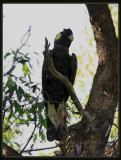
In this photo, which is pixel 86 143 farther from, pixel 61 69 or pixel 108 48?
pixel 108 48

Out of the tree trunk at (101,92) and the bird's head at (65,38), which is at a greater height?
the bird's head at (65,38)

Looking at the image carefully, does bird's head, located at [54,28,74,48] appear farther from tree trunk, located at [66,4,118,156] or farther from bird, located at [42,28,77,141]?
tree trunk, located at [66,4,118,156]

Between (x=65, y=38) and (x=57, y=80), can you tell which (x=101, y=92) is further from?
(x=65, y=38)

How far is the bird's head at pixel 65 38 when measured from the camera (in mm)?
3172

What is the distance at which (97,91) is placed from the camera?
2893 millimetres

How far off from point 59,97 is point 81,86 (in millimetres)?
854

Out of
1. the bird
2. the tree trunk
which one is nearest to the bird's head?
the bird

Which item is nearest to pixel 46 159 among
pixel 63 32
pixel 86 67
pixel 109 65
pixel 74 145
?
pixel 74 145

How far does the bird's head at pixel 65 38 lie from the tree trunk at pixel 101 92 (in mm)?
344

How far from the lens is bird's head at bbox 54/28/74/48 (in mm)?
3172

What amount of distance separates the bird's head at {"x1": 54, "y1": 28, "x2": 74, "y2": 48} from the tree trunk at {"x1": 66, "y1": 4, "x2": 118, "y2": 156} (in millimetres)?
344

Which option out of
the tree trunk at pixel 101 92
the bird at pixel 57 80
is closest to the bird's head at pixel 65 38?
the bird at pixel 57 80

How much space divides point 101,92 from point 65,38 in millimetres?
912

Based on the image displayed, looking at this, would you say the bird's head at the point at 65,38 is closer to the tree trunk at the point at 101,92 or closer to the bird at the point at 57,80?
the bird at the point at 57,80
